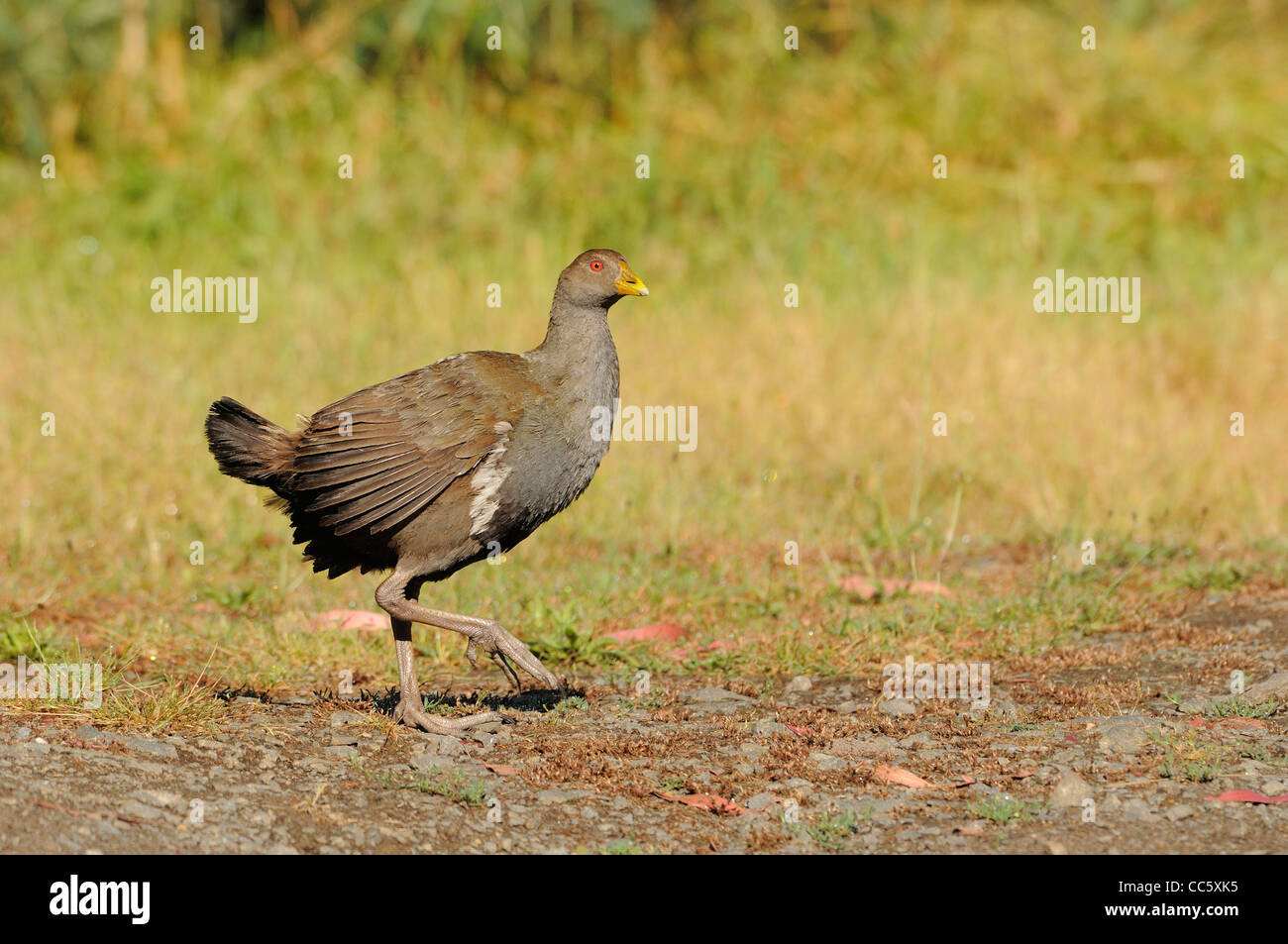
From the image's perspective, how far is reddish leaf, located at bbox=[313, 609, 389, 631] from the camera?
23.4 feet

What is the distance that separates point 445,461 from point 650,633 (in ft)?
5.71

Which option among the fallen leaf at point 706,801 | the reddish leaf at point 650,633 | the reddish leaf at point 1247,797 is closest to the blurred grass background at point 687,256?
the reddish leaf at point 650,633

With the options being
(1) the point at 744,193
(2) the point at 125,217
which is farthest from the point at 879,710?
(2) the point at 125,217

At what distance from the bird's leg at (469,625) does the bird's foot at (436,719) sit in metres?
0.17

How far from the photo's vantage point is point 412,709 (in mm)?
5992

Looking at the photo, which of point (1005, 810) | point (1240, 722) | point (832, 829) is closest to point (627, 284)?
point (832, 829)

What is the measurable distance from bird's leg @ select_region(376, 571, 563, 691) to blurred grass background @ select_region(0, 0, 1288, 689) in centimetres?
139

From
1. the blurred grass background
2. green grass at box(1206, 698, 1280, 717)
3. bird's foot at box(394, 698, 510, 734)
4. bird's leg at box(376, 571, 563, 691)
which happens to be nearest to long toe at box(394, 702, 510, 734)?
bird's foot at box(394, 698, 510, 734)

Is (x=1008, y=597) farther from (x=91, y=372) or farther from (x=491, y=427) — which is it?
(x=91, y=372)

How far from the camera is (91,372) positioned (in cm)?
1018

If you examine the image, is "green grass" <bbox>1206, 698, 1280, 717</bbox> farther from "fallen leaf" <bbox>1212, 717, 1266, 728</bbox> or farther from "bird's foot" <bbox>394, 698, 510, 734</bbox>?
"bird's foot" <bbox>394, 698, 510, 734</bbox>

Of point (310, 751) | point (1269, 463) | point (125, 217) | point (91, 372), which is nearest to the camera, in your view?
point (310, 751)

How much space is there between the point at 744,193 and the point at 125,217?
511 cm

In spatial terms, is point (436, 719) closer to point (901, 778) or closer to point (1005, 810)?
point (901, 778)
